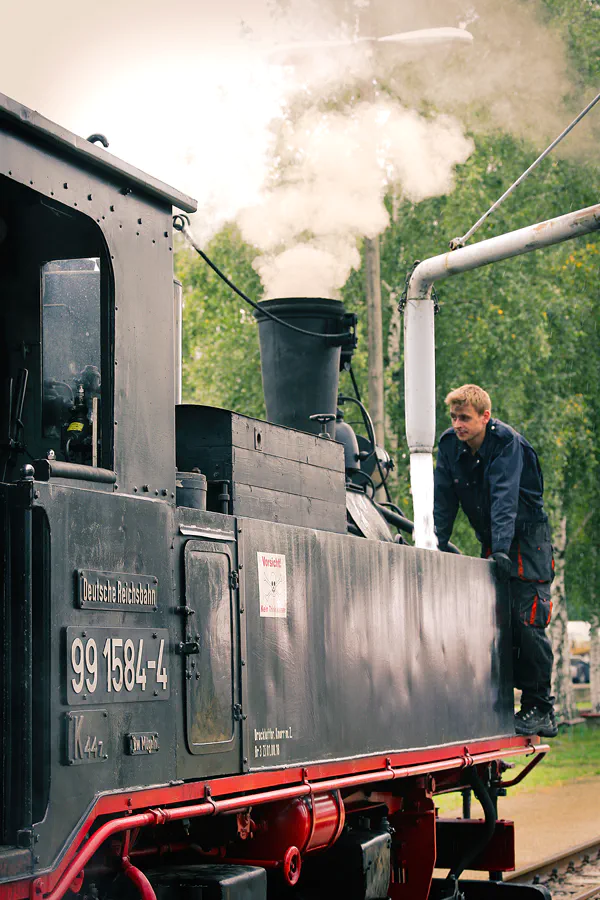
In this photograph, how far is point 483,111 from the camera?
1683 cm

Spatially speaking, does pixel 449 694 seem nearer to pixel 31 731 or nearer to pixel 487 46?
pixel 31 731

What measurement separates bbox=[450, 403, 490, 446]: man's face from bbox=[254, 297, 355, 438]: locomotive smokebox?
27.3 inches

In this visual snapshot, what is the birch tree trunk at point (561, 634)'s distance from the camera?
19672 millimetres

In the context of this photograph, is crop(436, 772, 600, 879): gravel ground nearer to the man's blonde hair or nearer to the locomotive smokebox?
the man's blonde hair

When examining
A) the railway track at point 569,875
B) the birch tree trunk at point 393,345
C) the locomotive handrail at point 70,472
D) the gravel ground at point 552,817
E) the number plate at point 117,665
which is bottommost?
the gravel ground at point 552,817

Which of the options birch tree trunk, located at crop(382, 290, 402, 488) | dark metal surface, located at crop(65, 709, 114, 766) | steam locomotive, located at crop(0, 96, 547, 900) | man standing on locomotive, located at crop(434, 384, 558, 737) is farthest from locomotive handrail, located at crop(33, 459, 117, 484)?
birch tree trunk, located at crop(382, 290, 402, 488)

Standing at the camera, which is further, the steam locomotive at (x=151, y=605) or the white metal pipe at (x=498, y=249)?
the white metal pipe at (x=498, y=249)

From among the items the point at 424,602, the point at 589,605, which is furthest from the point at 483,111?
the point at 424,602

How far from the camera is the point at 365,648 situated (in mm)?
5398

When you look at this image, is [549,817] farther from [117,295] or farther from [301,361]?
[117,295]

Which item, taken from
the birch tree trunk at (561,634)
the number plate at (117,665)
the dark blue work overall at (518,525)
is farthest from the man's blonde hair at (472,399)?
the birch tree trunk at (561,634)

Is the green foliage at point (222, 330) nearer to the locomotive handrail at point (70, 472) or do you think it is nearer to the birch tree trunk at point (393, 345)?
the birch tree trunk at point (393, 345)

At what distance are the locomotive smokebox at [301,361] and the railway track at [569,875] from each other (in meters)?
3.47

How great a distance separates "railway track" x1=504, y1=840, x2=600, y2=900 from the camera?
8109 mm
